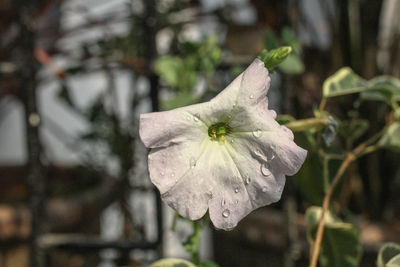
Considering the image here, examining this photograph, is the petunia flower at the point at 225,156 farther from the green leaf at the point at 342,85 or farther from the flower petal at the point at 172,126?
the green leaf at the point at 342,85

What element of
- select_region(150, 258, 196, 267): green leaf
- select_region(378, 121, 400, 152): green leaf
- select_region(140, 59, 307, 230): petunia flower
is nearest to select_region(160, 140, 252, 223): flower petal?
select_region(140, 59, 307, 230): petunia flower

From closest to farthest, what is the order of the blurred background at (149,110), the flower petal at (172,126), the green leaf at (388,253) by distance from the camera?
the flower petal at (172,126) < the green leaf at (388,253) < the blurred background at (149,110)

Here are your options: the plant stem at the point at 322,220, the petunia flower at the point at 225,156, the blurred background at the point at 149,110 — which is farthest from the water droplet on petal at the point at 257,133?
the blurred background at the point at 149,110

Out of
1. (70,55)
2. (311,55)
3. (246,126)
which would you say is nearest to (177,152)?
(246,126)

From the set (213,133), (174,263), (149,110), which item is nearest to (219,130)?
(213,133)

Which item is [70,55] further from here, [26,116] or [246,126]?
[246,126]

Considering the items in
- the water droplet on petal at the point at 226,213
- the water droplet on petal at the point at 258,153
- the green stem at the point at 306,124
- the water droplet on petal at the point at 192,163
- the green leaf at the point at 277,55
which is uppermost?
the green leaf at the point at 277,55

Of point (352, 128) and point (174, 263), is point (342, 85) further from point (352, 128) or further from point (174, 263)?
point (174, 263)
